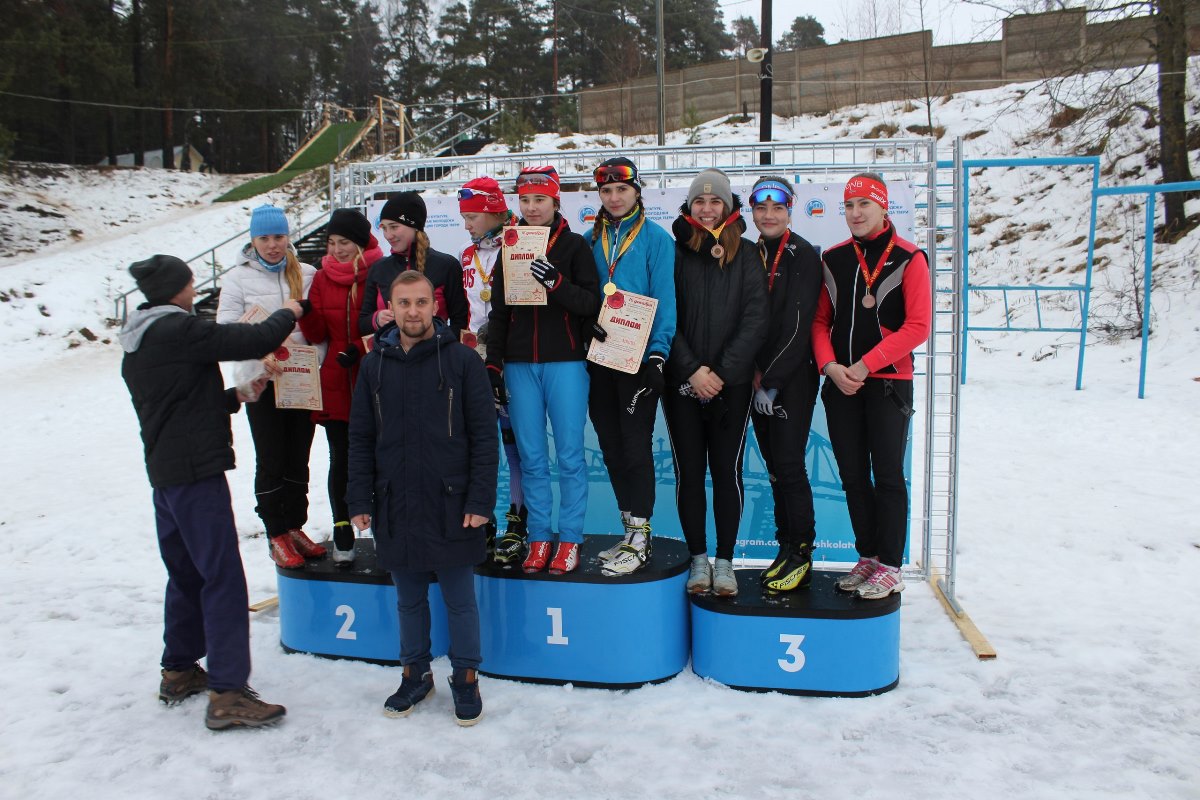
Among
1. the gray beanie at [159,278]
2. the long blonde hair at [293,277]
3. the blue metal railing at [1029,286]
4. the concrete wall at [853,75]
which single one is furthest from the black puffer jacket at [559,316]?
the concrete wall at [853,75]

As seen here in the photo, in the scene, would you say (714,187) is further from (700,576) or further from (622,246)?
(700,576)

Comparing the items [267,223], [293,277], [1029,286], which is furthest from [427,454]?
[1029,286]

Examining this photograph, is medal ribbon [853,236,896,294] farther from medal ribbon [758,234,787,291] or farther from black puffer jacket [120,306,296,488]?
black puffer jacket [120,306,296,488]

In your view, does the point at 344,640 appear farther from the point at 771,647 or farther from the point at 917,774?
the point at 917,774

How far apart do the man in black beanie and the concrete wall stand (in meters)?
19.8

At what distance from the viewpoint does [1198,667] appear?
143 inches

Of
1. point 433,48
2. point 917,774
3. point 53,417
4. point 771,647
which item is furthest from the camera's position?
point 433,48

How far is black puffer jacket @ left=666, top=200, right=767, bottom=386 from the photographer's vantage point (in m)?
3.53

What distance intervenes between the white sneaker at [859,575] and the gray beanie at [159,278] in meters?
2.95

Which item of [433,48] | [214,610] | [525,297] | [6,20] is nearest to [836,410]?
[525,297]

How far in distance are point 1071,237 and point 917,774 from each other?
14711mm

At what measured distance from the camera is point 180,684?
11.4ft

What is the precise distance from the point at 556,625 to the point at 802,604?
3.42 feet

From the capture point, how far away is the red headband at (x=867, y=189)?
3541 mm
